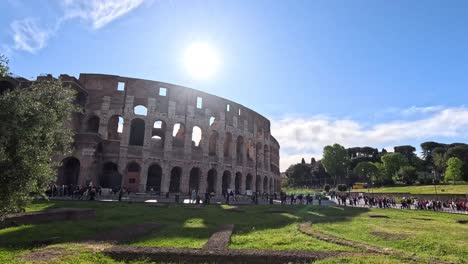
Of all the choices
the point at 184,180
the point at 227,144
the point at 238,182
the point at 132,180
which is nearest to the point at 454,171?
the point at 238,182

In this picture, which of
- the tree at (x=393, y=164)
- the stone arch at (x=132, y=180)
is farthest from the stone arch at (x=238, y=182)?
the tree at (x=393, y=164)

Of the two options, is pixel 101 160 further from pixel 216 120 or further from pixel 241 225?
pixel 241 225

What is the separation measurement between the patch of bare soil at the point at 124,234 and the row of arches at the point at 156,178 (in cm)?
2124

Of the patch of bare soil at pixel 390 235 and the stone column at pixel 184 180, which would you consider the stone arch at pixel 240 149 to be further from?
the patch of bare soil at pixel 390 235

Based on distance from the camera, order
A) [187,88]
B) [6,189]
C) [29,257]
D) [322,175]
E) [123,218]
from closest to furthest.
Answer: [29,257], [6,189], [123,218], [187,88], [322,175]

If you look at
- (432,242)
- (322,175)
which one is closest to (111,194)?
(432,242)

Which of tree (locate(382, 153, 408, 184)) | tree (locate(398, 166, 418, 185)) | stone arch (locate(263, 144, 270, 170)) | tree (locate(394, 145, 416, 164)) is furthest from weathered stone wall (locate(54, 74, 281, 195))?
tree (locate(394, 145, 416, 164))

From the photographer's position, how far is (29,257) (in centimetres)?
681

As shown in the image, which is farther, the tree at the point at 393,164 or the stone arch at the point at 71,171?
the tree at the point at 393,164

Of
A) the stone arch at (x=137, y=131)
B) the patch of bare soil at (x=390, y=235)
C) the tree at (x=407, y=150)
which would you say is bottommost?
the patch of bare soil at (x=390, y=235)

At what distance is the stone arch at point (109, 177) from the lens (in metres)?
31.7

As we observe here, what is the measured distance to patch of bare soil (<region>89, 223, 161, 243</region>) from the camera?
9361mm

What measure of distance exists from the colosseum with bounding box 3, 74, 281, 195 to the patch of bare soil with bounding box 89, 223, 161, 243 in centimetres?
1886

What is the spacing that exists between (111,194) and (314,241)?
23.0m
